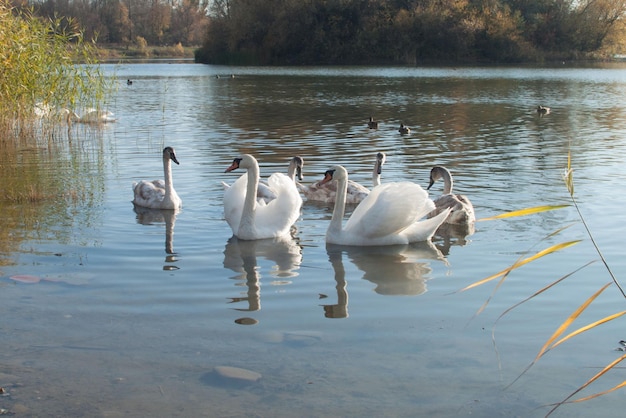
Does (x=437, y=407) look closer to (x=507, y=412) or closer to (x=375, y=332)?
(x=507, y=412)

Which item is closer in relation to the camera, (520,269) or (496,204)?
(520,269)

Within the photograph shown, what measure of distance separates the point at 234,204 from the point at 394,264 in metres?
2.10

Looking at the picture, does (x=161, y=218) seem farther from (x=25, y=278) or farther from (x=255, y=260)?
(x=25, y=278)

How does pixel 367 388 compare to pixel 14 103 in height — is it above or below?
below

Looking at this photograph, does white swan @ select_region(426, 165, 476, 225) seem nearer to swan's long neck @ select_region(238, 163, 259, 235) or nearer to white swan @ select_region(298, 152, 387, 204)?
white swan @ select_region(298, 152, 387, 204)

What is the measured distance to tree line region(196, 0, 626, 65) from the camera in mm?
63312

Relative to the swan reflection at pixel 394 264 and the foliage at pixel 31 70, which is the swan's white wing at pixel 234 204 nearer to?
the swan reflection at pixel 394 264

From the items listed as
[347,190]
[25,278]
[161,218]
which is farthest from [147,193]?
[25,278]

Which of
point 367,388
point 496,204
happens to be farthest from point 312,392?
point 496,204

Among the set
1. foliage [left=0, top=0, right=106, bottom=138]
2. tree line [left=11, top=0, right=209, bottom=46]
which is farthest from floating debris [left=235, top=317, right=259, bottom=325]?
tree line [left=11, top=0, right=209, bottom=46]

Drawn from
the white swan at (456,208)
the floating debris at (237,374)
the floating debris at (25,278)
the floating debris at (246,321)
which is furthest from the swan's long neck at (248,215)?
the floating debris at (237,374)

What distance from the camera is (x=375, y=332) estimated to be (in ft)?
18.0

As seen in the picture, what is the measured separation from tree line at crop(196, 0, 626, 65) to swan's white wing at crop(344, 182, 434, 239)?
186ft

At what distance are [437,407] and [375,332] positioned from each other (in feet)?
3.92
